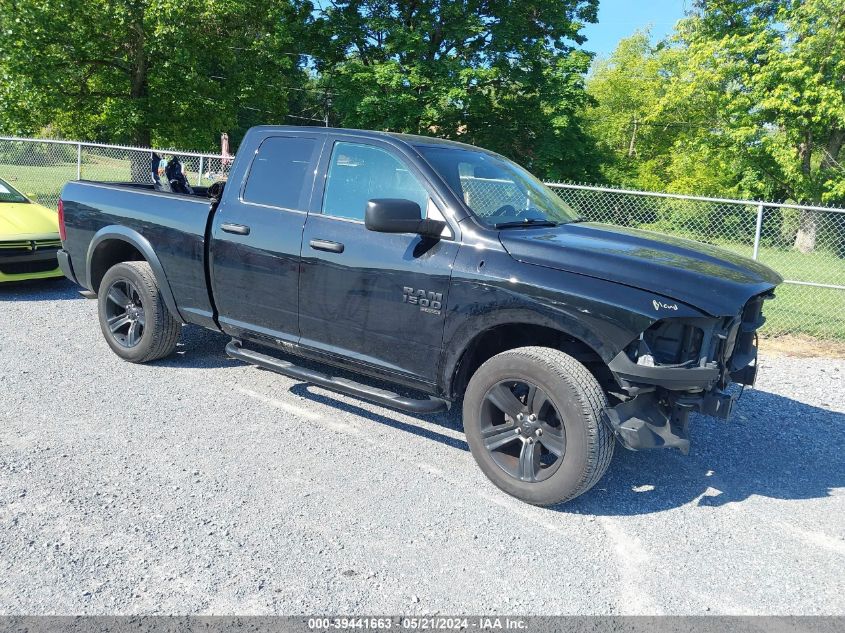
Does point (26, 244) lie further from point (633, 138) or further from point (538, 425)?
point (633, 138)

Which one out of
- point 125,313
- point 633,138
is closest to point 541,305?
point 125,313

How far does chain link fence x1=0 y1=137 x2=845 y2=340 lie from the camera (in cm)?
920

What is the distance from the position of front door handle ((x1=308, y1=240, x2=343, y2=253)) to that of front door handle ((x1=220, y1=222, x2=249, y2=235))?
25.1 inches

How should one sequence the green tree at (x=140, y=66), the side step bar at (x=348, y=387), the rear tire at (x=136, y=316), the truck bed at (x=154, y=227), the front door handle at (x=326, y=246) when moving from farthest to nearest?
the green tree at (x=140, y=66) → the rear tire at (x=136, y=316) → the truck bed at (x=154, y=227) → the front door handle at (x=326, y=246) → the side step bar at (x=348, y=387)

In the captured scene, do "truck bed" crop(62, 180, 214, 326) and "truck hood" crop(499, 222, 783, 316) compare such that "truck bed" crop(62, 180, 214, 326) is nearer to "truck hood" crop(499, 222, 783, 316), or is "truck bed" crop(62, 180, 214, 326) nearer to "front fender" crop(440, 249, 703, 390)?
"front fender" crop(440, 249, 703, 390)

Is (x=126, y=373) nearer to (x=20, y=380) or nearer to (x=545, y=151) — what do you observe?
(x=20, y=380)

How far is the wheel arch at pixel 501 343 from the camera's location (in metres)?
3.80

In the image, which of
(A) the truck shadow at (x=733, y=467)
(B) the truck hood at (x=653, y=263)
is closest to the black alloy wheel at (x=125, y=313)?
(B) the truck hood at (x=653, y=263)

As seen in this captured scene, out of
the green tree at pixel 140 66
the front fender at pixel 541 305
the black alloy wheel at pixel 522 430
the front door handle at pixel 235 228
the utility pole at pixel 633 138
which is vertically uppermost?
the utility pole at pixel 633 138

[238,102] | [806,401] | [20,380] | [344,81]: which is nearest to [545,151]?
[344,81]

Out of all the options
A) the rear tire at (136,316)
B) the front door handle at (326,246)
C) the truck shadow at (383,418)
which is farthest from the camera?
the rear tire at (136,316)

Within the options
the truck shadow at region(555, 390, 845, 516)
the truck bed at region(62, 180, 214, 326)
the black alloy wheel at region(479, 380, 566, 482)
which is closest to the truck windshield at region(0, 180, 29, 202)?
the truck bed at region(62, 180, 214, 326)

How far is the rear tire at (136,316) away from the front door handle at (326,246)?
5.95ft

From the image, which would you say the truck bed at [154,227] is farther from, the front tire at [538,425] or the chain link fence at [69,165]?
the chain link fence at [69,165]
